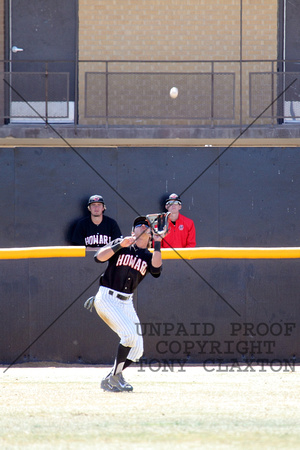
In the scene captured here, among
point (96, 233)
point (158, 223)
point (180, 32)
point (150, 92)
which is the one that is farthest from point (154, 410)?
point (180, 32)

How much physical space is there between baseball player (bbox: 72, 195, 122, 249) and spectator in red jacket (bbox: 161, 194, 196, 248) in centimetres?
78

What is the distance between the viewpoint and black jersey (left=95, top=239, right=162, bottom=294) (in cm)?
875

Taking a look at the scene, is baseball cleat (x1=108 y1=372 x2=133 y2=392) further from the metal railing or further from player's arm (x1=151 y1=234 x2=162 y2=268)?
the metal railing

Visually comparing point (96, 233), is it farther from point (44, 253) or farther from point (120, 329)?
point (120, 329)

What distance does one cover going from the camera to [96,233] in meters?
12.4

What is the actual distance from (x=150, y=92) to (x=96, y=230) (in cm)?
459

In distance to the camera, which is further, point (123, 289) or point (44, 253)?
point (44, 253)

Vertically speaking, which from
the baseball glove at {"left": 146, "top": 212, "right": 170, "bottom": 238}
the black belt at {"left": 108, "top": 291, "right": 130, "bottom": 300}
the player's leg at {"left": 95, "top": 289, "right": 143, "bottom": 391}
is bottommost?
the player's leg at {"left": 95, "top": 289, "right": 143, "bottom": 391}

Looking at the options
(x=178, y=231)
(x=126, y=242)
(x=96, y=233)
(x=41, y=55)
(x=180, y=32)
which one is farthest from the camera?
(x=180, y=32)

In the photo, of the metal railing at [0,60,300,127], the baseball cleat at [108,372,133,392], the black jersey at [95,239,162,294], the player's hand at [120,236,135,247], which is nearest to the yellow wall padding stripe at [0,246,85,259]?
the black jersey at [95,239,162,294]

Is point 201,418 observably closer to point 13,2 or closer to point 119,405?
point 119,405

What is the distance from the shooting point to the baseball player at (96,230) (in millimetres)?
12359

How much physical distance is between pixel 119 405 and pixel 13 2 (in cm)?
1147

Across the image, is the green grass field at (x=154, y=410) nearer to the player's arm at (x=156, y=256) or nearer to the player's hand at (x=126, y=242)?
the player's arm at (x=156, y=256)
